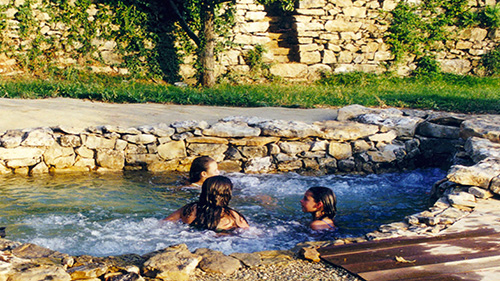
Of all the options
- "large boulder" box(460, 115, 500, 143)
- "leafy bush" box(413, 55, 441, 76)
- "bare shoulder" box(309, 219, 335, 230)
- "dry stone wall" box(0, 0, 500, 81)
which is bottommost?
"bare shoulder" box(309, 219, 335, 230)

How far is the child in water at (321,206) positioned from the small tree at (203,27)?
301 inches

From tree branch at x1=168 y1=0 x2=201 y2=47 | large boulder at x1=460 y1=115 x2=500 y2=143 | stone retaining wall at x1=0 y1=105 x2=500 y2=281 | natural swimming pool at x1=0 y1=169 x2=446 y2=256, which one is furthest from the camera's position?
tree branch at x1=168 y1=0 x2=201 y2=47

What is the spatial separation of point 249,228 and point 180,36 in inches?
372

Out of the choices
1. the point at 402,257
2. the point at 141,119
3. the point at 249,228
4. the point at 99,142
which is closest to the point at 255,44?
the point at 141,119

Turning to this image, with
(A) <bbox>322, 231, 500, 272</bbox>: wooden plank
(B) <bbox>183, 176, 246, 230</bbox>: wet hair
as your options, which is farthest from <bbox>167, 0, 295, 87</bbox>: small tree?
(A) <bbox>322, 231, 500, 272</bbox>: wooden plank

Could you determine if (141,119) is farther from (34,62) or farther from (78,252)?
(34,62)

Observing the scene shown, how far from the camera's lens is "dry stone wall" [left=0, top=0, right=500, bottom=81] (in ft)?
45.0

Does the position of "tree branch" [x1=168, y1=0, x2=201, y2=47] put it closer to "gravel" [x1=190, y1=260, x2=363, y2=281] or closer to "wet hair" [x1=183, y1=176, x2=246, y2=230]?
"wet hair" [x1=183, y1=176, x2=246, y2=230]

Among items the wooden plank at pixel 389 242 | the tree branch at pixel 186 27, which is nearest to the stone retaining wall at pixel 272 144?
the wooden plank at pixel 389 242

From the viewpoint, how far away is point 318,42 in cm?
1427

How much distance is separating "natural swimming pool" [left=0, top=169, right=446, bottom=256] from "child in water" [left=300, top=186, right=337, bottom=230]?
13 cm

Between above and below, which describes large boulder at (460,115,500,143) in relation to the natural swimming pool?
above

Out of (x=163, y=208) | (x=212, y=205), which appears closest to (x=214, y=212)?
(x=212, y=205)

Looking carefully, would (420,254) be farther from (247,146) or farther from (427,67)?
(427,67)
